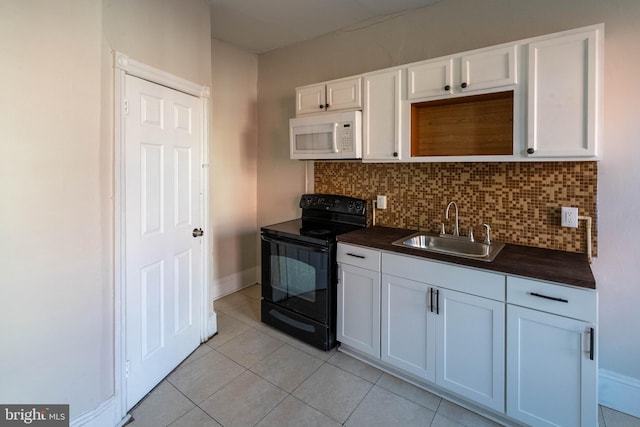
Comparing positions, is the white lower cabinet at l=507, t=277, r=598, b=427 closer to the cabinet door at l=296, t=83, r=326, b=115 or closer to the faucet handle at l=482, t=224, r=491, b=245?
the faucet handle at l=482, t=224, r=491, b=245

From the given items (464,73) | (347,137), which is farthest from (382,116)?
(464,73)

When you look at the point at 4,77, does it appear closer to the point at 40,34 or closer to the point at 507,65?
the point at 40,34

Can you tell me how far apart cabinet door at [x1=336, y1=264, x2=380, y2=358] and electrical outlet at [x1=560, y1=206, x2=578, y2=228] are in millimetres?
1188

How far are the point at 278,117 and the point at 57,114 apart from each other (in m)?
2.26

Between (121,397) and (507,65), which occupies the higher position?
(507,65)

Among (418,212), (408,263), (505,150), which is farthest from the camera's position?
(418,212)

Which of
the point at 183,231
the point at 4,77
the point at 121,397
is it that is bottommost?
the point at 121,397

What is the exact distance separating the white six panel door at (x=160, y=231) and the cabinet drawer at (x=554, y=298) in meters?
2.10

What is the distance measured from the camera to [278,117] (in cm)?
354

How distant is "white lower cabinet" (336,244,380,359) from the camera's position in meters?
2.23

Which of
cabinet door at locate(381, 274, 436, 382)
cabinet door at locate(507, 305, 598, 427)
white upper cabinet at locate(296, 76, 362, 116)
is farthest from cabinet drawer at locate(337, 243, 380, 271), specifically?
white upper cabinet at locate(296, 76, 362, 116)

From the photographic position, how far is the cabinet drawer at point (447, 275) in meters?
1.74

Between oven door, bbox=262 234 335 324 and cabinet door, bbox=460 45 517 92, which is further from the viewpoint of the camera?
oven door, bbox=262 234 335 324

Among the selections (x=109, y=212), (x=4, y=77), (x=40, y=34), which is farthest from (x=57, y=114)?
(x=109, y=212)
